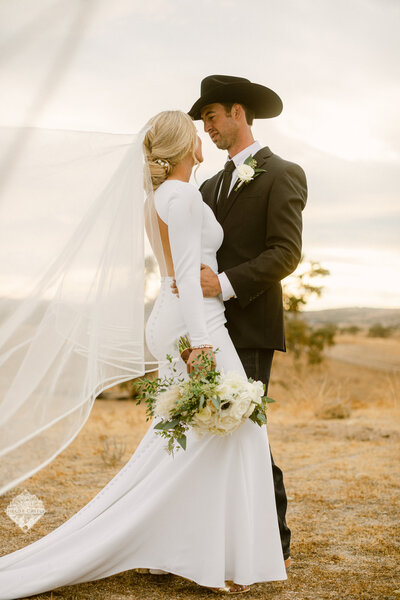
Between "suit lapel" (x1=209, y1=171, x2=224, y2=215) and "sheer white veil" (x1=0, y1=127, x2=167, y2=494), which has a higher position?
"suit lapel" (x1=209, y1=171, x2=224, y2=215)

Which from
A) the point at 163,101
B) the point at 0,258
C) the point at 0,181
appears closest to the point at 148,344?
the point at 0,258

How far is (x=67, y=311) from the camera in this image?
2.98 meters

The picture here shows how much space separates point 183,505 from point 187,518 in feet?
0.19

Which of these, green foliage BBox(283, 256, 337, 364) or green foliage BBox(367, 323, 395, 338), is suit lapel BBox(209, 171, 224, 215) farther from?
green foliage BBox(367, 323, 395, 338)

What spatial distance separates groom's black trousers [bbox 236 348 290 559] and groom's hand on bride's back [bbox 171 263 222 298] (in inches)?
15.0

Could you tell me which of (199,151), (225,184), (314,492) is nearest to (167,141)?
(199,151)

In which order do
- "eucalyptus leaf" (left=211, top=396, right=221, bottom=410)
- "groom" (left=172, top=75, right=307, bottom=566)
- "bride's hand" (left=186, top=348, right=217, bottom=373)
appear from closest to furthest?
"eucalyptus leaf" (left=211, top=396, right=221, bottom=410) < "bride's hand" (left=186, top=348, right=217, bottom=373) < "groom" (left=172, top=75, right=307, bottom=566)

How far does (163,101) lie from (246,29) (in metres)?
2.08

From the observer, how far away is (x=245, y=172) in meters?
3.37

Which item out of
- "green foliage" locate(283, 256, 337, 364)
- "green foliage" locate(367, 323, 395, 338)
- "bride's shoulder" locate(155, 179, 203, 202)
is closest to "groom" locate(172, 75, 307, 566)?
"bride's shoulder" locate(155, 179, 203, 202)

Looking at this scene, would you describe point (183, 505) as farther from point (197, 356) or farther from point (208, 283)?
point (208, 283)

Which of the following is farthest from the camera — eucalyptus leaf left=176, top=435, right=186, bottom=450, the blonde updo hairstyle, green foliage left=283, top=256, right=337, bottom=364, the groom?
green foliage left=283, top=256, right=337, bottom=364

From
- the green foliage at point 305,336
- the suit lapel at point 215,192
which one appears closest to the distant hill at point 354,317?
the green foliage at point 305,336

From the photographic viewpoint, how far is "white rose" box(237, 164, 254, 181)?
3.36 m
